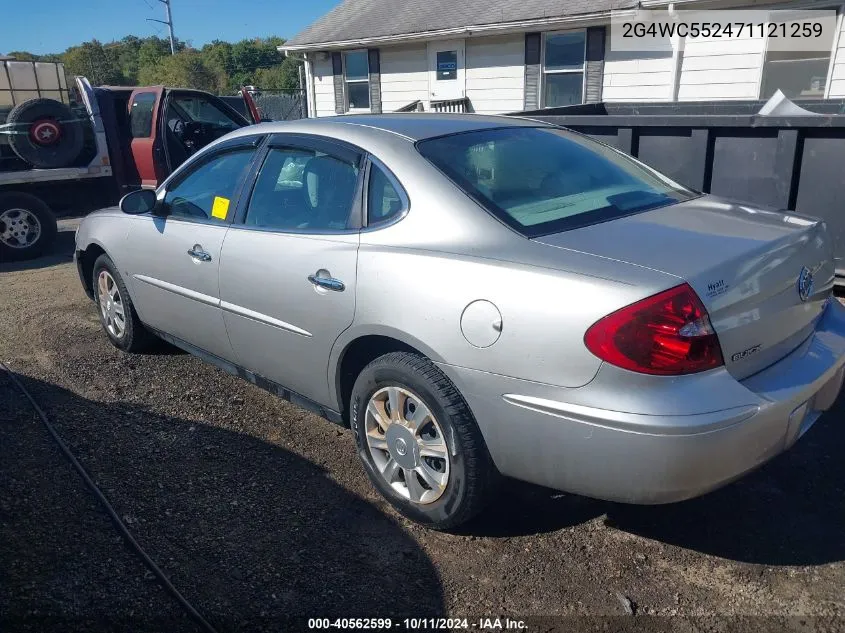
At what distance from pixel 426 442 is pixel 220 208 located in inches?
73.8

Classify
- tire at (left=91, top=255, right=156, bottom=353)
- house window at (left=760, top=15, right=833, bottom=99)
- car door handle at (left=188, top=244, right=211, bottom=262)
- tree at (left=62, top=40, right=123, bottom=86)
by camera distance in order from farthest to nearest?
tree at (left=62, top=40, right=123, bottom=86) → house window at (left=760, top=15, right=833, bottom=99) → tire at (left=91, top=255, right=156, bottom=353) → car door handle at (left=188, top=244, right=211, bottom=262)

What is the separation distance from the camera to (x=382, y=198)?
10.2ft

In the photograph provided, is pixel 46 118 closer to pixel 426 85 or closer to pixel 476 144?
pixel 476 144

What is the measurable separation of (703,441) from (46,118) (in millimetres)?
8785

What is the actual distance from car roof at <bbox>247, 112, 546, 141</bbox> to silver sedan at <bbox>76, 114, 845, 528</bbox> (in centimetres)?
2

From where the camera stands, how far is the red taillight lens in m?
2.29

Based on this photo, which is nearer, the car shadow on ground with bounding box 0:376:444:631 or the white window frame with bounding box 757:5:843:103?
the car shadow on ground with bounding box 0:376:444:631

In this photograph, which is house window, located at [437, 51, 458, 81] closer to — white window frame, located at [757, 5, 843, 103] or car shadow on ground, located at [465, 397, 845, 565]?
white window frame, located at [757, 5, 843, 103]

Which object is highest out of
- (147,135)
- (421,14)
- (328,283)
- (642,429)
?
(421,14)

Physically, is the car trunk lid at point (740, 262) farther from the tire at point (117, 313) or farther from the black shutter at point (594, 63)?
the black shutter at point (594, 63)

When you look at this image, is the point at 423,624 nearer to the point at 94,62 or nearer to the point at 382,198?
the point at 382,198

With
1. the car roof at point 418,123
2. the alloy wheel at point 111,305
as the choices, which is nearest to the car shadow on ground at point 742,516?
the car roof at point 418,123

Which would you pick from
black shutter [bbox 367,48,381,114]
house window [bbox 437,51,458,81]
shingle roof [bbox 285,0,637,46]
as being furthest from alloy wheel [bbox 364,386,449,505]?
black shutter [bbox 367,48,381,114]

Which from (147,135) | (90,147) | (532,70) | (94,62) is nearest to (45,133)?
(90,147)
